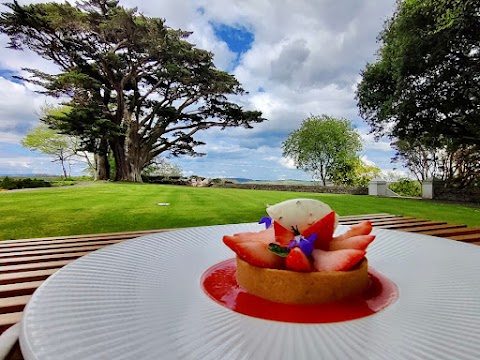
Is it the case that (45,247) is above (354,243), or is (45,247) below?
below

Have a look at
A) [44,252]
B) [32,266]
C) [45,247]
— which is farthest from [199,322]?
[45,247]

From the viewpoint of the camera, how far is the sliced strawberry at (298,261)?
113 centimetres

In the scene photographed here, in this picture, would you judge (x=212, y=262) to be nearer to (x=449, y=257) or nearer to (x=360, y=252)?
(x=360, y=252)

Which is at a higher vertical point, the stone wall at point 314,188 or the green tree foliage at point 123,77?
the green tree foliage at point 123,77

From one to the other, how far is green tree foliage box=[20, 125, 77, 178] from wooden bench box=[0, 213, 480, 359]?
2912 centimetres

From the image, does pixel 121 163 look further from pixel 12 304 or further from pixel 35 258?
pixel 12 304

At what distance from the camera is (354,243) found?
50.0 inches

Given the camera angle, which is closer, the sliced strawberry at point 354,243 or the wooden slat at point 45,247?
the sliced strawberry at point 354,243

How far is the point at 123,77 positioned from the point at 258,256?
2319cm

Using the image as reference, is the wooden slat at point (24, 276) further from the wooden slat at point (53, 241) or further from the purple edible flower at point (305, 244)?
the purple edible flower at point (305, 244)

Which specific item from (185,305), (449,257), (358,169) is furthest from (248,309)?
(358,169)

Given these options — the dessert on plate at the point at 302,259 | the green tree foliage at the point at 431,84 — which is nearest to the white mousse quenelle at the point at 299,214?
the dessert on plate at the point at 302,259

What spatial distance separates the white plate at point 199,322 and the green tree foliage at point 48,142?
30441 millimetres

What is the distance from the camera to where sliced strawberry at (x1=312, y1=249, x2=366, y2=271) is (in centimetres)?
114
